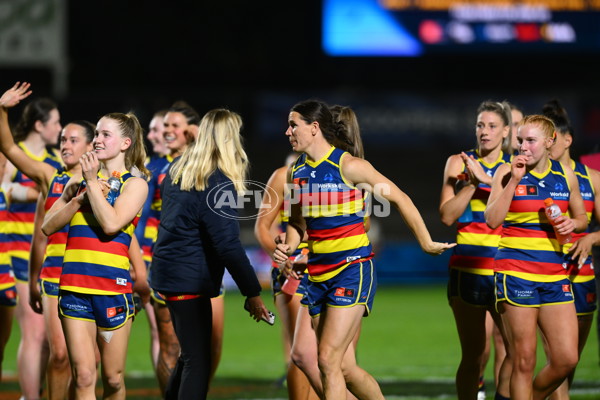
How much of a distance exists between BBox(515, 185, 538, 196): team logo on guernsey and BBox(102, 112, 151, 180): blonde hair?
2371 millimetres

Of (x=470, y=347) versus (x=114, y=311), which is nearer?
(x=114, y=311)

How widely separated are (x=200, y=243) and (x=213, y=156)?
55 cm

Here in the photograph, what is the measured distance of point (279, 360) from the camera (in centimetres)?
1109

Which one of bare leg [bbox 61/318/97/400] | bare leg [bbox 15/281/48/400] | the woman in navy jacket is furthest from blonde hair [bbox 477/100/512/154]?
bare leg [bbox 15/281/48/400]

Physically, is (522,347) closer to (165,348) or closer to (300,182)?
(300,182)

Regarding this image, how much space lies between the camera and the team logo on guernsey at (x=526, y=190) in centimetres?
613

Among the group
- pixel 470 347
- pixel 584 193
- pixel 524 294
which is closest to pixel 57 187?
pixel 470 347

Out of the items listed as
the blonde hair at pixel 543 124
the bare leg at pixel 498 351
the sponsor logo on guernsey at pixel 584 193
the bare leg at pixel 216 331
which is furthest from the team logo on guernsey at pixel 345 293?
the bare leg at pixel 498 351

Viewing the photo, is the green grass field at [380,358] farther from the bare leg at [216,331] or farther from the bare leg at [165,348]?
the bare leg at [216,331]

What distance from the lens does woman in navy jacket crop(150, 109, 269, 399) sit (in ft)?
19.0

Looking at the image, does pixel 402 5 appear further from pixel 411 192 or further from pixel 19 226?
pixel 19 226

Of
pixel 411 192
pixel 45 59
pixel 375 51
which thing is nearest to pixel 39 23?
pixel 45 59

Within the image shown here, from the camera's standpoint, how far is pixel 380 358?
36.3 feet

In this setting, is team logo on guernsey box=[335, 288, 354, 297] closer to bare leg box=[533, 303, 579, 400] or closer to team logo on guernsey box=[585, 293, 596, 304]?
bare leg box=[533, 303, 579, 400]
